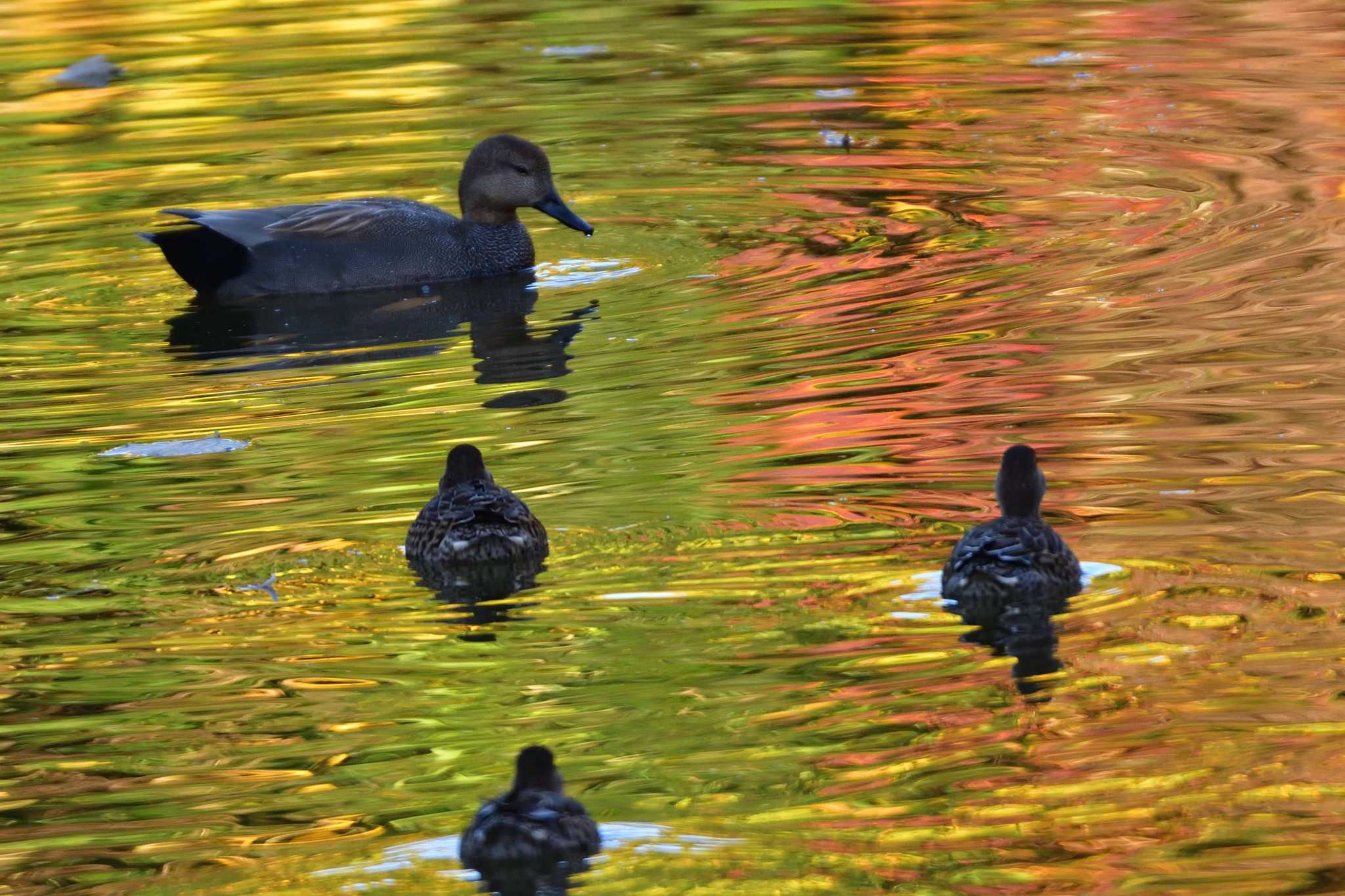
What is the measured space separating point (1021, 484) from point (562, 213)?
6592 millimetres

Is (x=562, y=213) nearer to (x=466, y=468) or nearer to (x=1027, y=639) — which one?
(x=466, y=468)

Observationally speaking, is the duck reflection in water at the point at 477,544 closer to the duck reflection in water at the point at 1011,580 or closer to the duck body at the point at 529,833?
the duck reflection in water at the point at 1011,580

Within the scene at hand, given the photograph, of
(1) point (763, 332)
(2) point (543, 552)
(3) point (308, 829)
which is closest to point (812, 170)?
(1) point (763, 332)

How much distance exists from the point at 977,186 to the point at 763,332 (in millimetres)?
3573

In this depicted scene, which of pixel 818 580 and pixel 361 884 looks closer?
pixel 361 884

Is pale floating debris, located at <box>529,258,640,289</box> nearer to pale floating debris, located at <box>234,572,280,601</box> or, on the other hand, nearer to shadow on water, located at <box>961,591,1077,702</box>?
pale floating debris, located at <box>234,572,280,601</box>

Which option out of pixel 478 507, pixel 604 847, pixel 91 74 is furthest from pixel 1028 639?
pixel 91 74

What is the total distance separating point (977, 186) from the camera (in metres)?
14.0

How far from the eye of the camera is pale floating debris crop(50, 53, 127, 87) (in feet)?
66.4

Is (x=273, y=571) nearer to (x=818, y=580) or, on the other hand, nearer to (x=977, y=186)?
(x=818, y=580)

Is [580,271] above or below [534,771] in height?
above

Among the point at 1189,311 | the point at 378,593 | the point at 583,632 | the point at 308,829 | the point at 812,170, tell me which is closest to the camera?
the point at 308,829

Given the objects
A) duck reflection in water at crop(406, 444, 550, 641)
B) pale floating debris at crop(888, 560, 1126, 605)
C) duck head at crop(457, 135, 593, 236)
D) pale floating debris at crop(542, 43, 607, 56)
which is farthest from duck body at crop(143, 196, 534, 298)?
pale floating debris at crop(542, 43, 607, 56)

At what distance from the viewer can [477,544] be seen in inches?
→ 301
